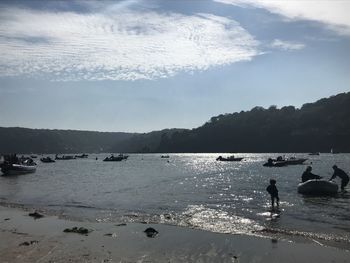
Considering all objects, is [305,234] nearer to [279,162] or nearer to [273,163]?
[273,163]

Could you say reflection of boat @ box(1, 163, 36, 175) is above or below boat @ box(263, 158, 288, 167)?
below

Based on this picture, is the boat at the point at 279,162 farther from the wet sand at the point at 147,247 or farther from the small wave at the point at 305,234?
the wet sand at the point at 147,247

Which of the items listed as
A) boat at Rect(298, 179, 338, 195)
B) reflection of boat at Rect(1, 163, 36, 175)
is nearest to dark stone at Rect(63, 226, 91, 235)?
boat at Rect(298, 179, 338, 195)

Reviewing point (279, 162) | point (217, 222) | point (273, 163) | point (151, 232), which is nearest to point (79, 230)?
point (151, 232)

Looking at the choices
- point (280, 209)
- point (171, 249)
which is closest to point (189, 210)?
point (280, 209)

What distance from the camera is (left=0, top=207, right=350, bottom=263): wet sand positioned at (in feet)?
50.0

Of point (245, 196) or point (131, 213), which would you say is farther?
point (245, 196)

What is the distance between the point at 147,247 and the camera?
17062 millimetres

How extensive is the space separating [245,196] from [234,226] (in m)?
15.0

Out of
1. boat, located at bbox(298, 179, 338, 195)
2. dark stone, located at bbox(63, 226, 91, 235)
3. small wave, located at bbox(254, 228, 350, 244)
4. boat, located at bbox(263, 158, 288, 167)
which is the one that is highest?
boat, located at bbox(263, 158, 288, 167)

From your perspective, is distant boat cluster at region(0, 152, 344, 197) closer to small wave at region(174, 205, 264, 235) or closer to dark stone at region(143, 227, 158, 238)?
small wave at region(174, 205, 264, 235)

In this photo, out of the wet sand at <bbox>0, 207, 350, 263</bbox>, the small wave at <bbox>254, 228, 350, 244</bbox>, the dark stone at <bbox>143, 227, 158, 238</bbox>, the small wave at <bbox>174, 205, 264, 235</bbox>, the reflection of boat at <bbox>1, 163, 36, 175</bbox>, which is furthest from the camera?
the reflection of boat at <bbox>1, 163, 36, 175</bbox>

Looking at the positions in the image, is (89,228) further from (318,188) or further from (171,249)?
(318,188)

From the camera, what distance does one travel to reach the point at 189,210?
28.4m
